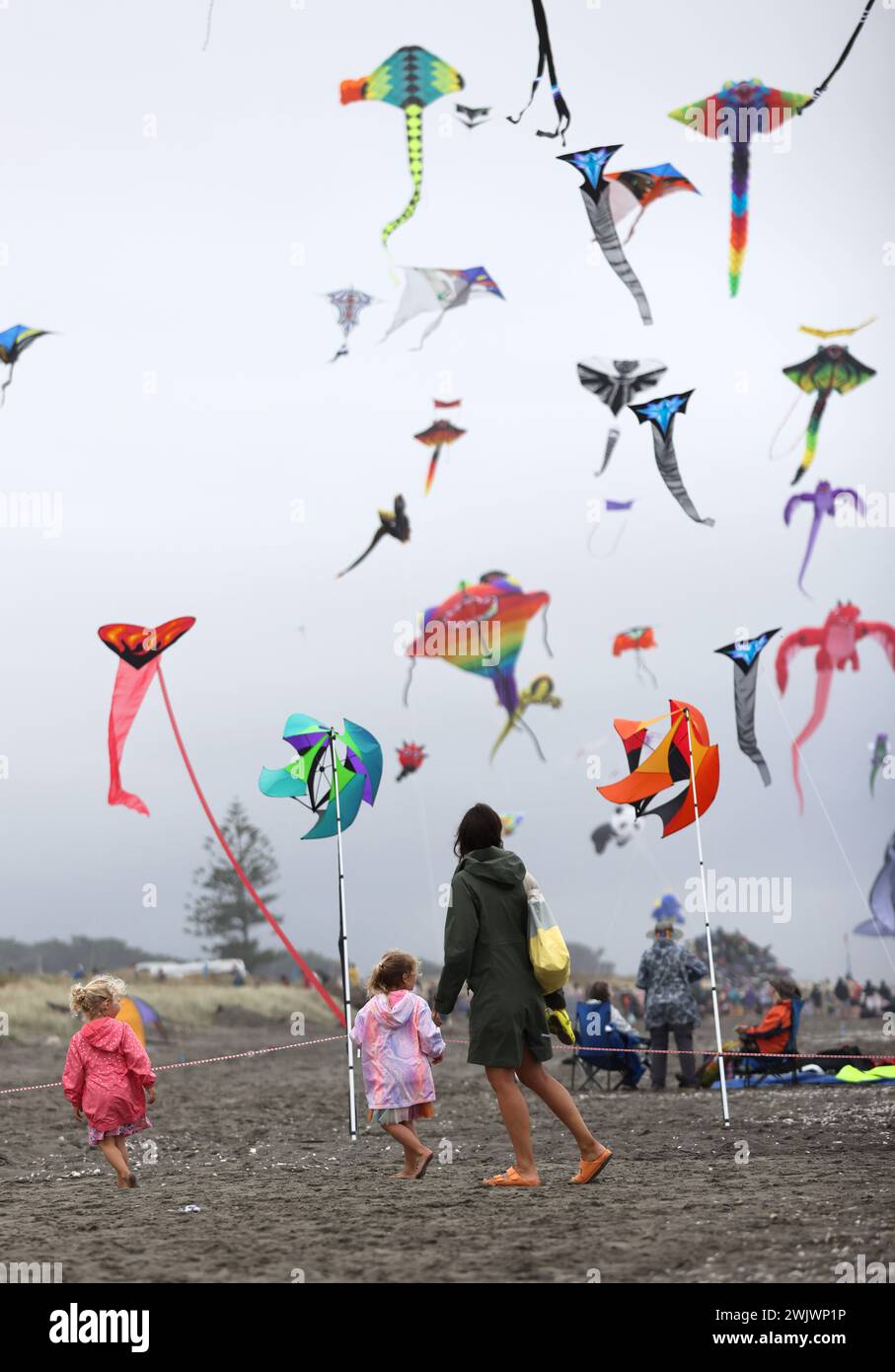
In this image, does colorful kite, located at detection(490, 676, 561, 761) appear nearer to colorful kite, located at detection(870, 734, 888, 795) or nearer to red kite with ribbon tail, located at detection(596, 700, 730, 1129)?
colorful kite, located at detection(870, 734, 888, 795)

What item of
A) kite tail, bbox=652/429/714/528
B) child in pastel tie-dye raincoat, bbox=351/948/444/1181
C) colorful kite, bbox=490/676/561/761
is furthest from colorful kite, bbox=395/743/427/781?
child in pastel tie-dye raincoat, bbox=351/948/444/1181

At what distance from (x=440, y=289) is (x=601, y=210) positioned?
6943 mm

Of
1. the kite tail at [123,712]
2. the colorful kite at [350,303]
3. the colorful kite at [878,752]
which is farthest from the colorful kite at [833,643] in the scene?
the kite tail at [123,712]

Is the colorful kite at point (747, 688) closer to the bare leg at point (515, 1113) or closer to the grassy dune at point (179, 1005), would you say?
the bare leg at point (515, 1113)

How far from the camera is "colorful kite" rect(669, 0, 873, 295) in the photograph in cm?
1770

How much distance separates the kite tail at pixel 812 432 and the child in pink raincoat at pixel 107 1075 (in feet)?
58.4

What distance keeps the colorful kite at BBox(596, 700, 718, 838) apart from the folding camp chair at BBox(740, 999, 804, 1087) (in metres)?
3.61

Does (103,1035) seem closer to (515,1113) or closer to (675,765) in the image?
(515,1113)

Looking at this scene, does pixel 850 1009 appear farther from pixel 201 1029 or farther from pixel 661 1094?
pixel 661 1094

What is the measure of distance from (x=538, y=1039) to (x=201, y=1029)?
75.7 feet

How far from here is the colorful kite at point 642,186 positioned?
1834 cm

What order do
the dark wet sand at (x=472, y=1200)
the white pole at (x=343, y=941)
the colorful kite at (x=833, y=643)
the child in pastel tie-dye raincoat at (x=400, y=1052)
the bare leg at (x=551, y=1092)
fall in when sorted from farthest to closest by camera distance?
1. the colorful kite at (x=833, y=643)
2. the white pole at (x=343, y=941)
3. the child in pastel tie-dye raincoat at (x=400, y=1052)
4. the bare leg at (x=551, y=1092)
5. the dark wet sand at (x=472, y=1200)

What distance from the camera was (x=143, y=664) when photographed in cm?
1243
